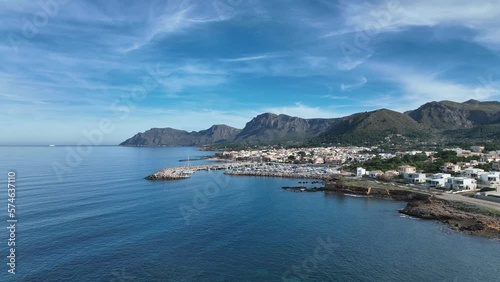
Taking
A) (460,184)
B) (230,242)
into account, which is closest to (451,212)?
(460,184)

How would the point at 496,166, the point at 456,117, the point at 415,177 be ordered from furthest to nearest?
the point at 456,117 → the point at 496,166 → the point at 415,177

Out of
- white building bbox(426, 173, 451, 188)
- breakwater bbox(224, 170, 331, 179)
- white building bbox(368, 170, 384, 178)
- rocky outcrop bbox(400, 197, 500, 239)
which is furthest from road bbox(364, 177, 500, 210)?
breakwater bbox(224, 170, 331, 179)

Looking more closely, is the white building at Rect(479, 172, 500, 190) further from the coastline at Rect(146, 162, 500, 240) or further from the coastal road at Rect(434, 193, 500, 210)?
the coastline at Rect(146, 162, 500, 240)

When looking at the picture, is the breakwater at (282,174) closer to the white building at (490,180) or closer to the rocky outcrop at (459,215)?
the white building at (490,180)

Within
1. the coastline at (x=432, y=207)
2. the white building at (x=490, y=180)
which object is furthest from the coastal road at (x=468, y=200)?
the white building at (x=490, y=180)

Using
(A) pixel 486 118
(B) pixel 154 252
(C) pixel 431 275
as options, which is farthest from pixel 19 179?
(A) pixel 486 118

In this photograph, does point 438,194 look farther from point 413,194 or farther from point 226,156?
point 226,156

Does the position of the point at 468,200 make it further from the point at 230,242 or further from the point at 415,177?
the point at 230,242
